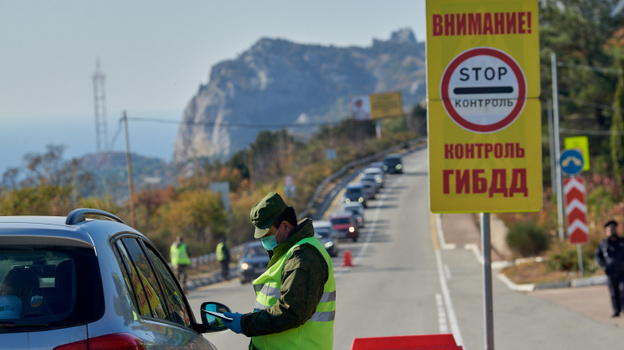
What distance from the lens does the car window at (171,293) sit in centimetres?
488

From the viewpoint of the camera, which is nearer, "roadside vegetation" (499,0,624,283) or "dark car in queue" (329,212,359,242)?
"dark car in queue" (329,212,359,242)

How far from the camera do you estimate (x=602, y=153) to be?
5053 cm

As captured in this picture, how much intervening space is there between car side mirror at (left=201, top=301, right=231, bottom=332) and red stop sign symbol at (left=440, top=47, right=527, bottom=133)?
2.10 metres

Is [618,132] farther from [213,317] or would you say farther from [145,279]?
[145,279]

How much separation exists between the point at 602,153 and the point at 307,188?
985 inches

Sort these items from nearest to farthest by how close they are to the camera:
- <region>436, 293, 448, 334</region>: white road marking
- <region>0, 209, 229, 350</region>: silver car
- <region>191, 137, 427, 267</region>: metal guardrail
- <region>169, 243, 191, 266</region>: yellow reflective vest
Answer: <region>0, 209, 229, 350</region>: silver car → <region>436, 293, 448, 334</region>: white road marking → <region>169, 243, 191, 266</region>: yellow reflective vest → <region>191, 137, 427, 267</region>: metal guardrail

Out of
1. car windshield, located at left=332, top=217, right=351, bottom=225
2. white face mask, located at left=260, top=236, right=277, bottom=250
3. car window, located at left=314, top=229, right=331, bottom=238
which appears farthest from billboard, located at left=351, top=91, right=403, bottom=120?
white face mask, located at left=260, top=236, right=277, bottom=250

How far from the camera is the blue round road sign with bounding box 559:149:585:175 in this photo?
783 inches

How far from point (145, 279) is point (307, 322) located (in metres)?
0.94

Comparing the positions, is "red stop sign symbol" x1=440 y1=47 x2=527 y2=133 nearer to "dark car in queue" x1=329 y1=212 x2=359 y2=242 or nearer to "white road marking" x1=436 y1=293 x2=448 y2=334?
"white road marking" x1=436 y1=293 x2=448 y2=334

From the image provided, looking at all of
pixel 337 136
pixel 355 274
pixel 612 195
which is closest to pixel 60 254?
pixel 355 274

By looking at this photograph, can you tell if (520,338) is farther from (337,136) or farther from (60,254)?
(337,136)

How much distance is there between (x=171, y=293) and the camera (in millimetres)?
5145

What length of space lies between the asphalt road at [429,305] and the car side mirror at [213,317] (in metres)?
6.29
